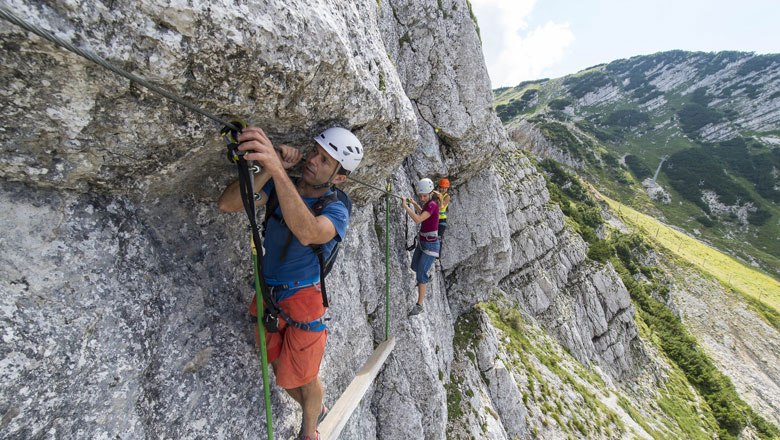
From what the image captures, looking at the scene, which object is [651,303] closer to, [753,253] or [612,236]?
[612,236]

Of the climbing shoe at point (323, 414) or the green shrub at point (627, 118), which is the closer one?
the climbing shoe at point (323, 414)

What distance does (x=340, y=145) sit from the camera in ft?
13.5

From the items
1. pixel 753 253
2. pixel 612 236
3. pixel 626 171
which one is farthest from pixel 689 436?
pixel 626 171

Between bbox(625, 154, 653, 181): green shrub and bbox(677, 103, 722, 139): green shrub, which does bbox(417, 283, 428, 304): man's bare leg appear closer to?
bbox(625, 154, 653, 181): green shrub

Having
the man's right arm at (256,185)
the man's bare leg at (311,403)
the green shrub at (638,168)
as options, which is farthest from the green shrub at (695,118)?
the man's right arm at (256,185)

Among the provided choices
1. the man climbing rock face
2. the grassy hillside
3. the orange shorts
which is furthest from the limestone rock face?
the grassy hillside

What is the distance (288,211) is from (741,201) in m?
159

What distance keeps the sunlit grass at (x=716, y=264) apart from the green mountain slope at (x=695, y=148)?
43.8 ft

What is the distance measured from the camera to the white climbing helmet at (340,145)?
409cm

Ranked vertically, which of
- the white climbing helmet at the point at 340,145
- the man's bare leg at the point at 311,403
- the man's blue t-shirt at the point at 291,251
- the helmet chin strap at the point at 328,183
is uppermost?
the white climbing helmet at the point at 340,145

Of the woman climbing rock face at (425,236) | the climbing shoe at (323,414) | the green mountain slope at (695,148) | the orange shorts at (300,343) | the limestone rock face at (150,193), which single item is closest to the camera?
the limestone rock face at (150,193)

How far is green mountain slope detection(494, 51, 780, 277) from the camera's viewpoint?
108m

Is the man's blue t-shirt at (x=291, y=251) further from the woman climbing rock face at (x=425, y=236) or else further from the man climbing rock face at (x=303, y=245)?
the woman climbing rock face at (x=425, y=236)

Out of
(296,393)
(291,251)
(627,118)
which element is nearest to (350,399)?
(296,393)
